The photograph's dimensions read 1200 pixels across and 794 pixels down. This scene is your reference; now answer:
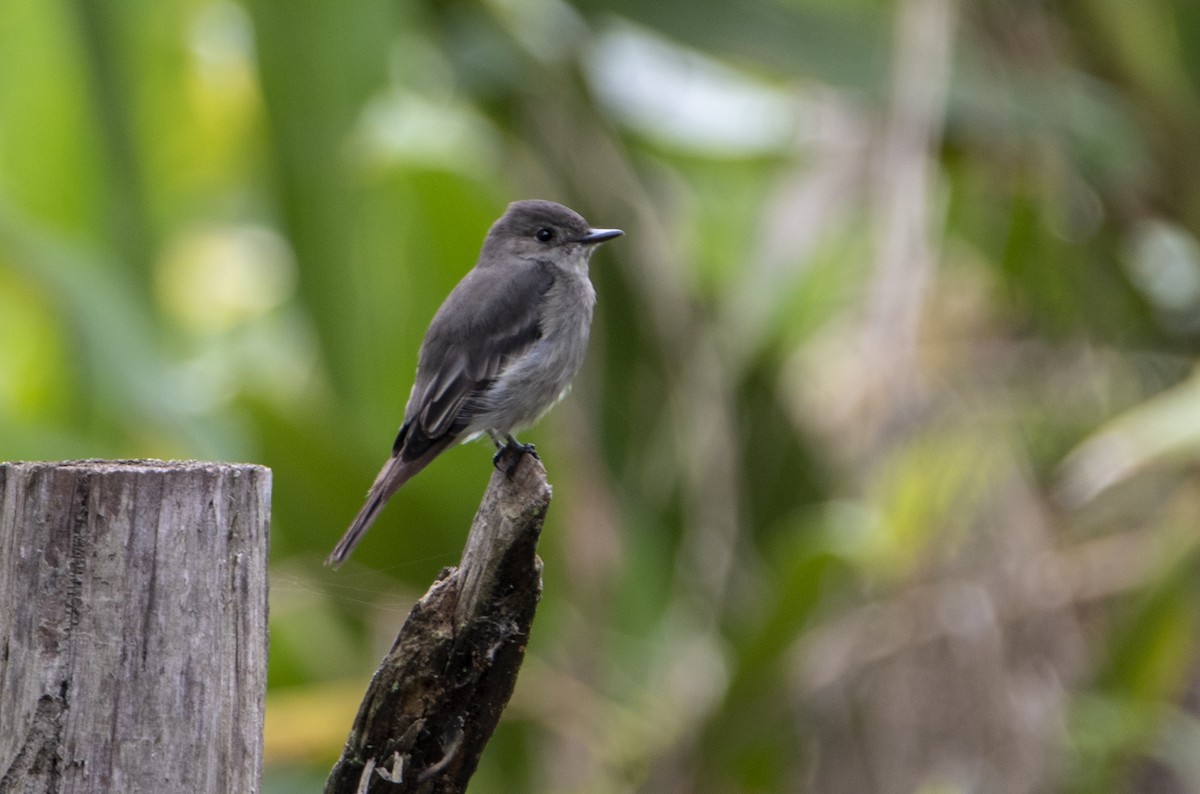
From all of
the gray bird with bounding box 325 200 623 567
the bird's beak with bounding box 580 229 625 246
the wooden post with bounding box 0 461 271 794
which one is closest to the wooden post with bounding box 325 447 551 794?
the wooden post with bounding box 0 461 271 794

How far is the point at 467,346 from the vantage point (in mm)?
3270

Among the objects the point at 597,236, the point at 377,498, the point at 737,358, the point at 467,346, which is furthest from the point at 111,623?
the point at 737,358

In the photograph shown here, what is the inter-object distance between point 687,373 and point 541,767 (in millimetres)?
1654

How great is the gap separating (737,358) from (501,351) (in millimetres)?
2532

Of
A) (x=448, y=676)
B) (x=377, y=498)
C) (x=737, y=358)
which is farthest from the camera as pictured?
(x=737, y=358)

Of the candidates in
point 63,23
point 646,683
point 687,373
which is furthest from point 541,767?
point 63,23

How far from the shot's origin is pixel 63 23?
540 cm

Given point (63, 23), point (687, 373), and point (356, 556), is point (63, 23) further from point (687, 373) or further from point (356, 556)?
point (687, 373)

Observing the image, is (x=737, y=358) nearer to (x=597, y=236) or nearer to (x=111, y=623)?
(x=597, y=236)

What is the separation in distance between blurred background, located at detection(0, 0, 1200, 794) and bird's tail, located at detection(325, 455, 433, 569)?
1672mm

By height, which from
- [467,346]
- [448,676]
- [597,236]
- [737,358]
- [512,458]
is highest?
[737,358]

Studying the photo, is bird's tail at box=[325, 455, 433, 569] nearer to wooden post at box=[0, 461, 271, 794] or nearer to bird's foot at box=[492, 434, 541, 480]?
bird's foot at box=[492, 434, 541, 480]

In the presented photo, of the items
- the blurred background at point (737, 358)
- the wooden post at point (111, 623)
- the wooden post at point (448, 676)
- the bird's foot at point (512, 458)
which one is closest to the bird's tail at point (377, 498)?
the bird's foot at point (512, 458)

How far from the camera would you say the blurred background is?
4969 millimetres
